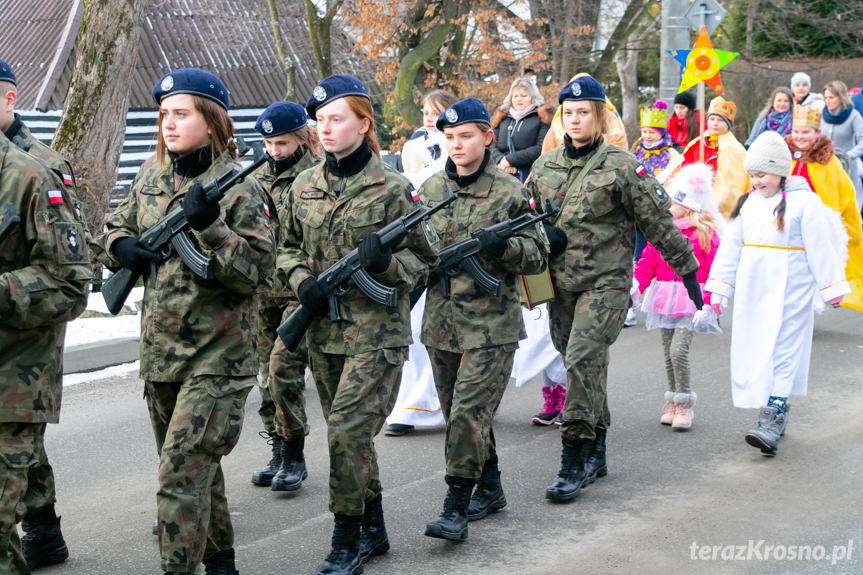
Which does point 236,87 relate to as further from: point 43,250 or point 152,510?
point 43,250

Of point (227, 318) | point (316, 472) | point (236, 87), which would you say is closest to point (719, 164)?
point (316, 472)

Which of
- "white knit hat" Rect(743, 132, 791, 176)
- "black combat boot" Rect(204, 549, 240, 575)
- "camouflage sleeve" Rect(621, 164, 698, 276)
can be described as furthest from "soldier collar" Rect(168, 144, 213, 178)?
"white knit hat" Rect(743, 132, 791, 176)

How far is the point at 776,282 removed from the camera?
6973mm

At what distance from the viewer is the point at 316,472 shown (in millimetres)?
6699

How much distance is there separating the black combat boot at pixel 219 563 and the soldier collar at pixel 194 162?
157cm

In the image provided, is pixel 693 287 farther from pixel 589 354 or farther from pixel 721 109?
pixel 721 109

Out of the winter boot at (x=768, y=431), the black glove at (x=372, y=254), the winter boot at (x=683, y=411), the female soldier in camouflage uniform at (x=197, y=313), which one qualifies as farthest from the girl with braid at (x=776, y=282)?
the female soldier in camouflage uniform at (x=197, y=313)

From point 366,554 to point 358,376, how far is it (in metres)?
0.93

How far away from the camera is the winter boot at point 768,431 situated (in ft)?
22.3

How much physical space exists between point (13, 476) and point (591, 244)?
11.0ft

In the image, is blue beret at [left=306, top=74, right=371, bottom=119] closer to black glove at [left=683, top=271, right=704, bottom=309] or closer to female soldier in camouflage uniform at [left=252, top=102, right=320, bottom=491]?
female soldier in camouflage uniform at [left=252, top=102, right=320, bottom=491]

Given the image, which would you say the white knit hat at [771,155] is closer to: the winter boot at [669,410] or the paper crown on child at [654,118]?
the winter boot at [669,410]

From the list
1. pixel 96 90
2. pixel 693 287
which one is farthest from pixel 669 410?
pixel 96 90

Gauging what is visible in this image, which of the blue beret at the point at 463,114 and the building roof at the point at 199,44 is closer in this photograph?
the blue beret at the point at 463,114
